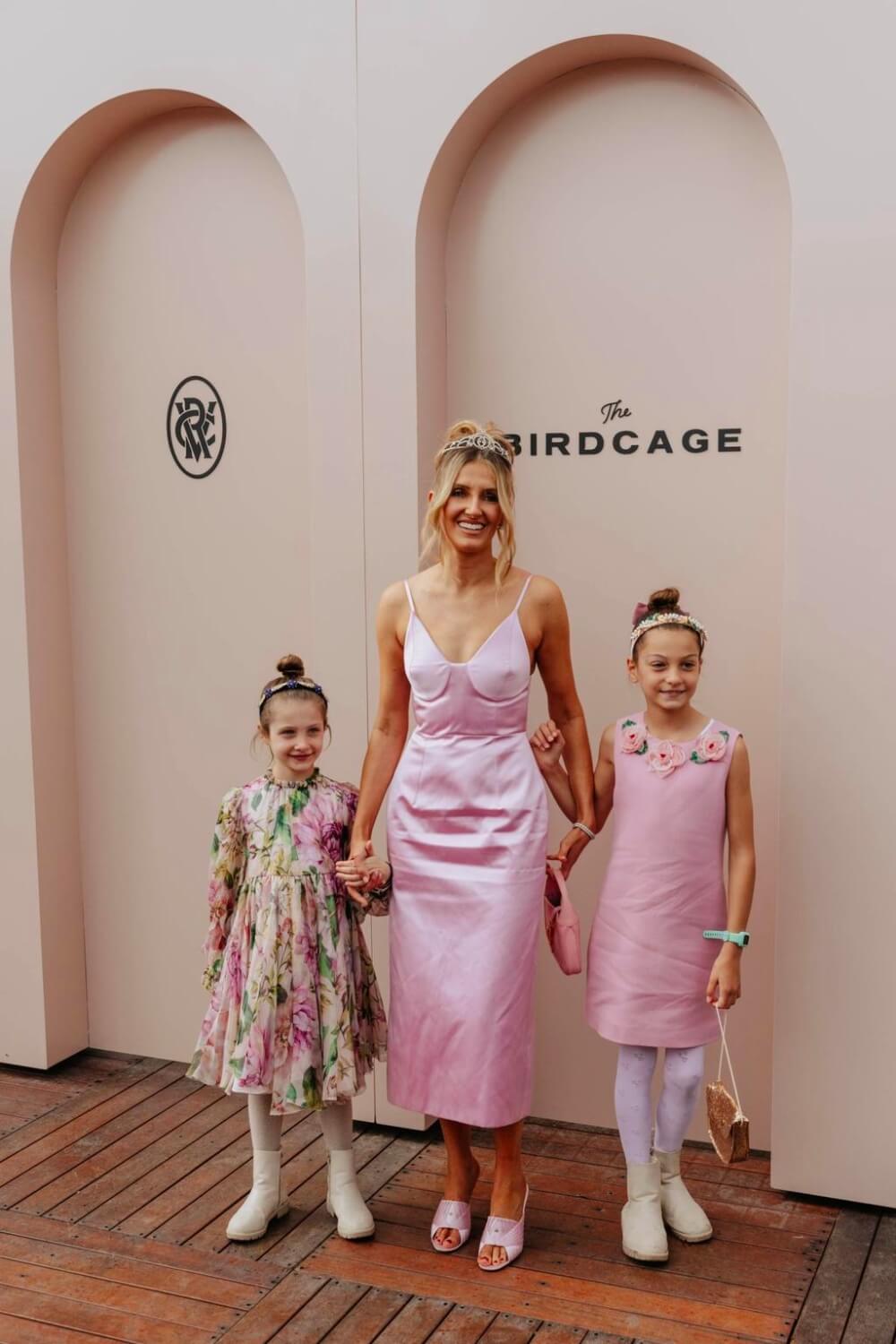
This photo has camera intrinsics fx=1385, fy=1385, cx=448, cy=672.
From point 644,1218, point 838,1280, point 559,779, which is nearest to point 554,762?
point 559,779

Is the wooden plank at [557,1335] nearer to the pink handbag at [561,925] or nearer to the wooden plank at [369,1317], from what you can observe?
the wooden plank at [369,1317]

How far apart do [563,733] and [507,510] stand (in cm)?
57

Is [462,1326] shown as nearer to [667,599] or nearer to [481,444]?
[667,599]

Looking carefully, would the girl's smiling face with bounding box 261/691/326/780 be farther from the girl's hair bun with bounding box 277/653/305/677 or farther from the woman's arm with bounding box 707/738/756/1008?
the woman's arm with bounding box 707/738/756/1008

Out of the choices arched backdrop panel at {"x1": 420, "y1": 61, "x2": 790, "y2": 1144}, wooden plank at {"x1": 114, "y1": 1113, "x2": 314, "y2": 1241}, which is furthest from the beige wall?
wooden plank at {"x1": 114, "y1": 1113, "x2": 314, "y2": 1241}

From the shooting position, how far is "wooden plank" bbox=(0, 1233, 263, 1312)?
10.1ft

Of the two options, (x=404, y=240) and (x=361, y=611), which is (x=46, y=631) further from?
(x=404, y=240)

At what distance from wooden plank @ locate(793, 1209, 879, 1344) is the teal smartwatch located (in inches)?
30.3

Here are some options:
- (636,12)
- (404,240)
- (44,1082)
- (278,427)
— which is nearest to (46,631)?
(278,427)

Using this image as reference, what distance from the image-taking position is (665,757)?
126 inches

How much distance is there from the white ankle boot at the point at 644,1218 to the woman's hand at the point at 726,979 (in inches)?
18.9

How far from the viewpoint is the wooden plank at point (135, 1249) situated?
317 centimetres

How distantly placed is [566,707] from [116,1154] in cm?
180

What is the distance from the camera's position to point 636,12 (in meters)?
3.39
